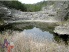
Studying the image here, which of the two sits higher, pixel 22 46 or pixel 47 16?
pixel 22 46

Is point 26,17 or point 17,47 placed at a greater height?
point 17,47

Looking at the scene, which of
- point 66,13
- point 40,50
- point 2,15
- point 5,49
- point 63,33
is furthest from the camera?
point 2,15

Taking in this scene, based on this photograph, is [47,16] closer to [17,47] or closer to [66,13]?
[66,13]

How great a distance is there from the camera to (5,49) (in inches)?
274

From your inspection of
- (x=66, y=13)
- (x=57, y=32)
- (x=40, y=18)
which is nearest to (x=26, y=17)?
(x=40, y=18)

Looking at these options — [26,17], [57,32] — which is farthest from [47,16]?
[57,32]

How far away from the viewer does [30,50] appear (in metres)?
7.18

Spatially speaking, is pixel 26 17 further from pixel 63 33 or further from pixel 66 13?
pixel 63 33

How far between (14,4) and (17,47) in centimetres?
3637

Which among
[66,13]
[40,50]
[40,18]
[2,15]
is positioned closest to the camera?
[40,50]

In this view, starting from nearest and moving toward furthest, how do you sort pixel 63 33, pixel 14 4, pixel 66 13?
pixel 63 33 → pixel 66 13 → pixel 14 4

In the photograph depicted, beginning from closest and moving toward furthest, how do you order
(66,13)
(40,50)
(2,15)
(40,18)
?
(40,50) → (66,13) → (2,15) → (40,18)

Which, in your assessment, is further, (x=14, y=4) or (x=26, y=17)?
(x=14, y=4)

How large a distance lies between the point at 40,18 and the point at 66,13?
10580mm
